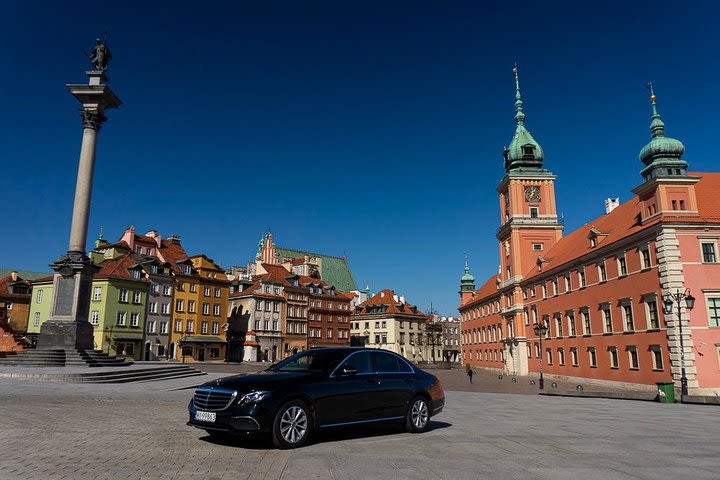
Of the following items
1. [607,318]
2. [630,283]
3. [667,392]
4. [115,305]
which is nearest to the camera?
[667,392]

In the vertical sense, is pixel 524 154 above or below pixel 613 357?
above

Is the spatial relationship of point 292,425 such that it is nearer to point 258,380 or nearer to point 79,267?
point 258,380

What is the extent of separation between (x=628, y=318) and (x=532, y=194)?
2922 centimetres

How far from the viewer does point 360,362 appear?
376 inches

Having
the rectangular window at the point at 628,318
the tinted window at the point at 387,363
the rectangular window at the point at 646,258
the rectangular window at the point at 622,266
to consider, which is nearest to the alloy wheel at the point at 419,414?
the tinted window at the point at 387,363

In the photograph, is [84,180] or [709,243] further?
[709,243]

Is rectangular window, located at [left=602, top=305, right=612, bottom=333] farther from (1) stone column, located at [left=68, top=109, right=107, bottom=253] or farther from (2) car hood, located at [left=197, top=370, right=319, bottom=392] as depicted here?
(1) stone column, located at [left=68, top=109, right=107, bottom=253]

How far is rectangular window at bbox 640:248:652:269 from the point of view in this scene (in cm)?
3319

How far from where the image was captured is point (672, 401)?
2212 centimetres

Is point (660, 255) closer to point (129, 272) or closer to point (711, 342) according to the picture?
point (711, 342)

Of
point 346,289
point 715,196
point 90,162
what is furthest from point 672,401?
point 346,289

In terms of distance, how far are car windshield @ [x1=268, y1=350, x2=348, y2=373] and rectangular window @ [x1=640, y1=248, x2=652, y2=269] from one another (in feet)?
100

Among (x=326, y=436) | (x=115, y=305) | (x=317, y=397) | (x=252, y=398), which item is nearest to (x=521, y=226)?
(x=115, y=305)

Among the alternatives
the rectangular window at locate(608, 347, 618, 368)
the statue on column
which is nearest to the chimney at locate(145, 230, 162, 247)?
the statue on column
